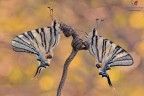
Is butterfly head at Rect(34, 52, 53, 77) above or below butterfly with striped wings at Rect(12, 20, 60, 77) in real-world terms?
below

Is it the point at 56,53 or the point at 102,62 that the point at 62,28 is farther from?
the point at 56,53

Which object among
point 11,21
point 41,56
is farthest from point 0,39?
point 41,56

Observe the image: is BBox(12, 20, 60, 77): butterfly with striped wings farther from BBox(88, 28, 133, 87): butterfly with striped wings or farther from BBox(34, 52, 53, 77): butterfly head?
BBox(88, 28, 133, 87): butterfly with striped wings

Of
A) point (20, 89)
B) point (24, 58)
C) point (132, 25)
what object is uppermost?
point (132, 25)

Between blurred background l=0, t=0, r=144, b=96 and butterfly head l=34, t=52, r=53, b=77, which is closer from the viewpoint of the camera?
butterfly head l=34, t=52, r=53, b=77

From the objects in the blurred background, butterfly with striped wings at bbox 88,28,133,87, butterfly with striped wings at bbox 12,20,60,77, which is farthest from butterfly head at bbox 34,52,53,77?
the blurred background

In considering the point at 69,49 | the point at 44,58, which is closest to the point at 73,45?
the point at 44,58
